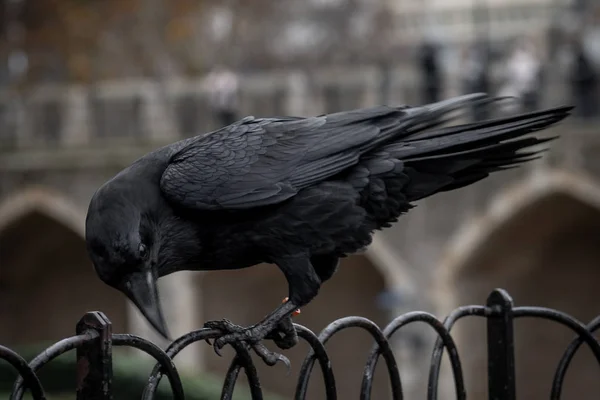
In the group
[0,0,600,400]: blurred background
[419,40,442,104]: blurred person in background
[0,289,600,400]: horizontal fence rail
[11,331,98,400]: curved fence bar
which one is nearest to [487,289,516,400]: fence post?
[0,289,600,400]: horizontal fence rail

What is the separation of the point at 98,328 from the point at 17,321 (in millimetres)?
14357

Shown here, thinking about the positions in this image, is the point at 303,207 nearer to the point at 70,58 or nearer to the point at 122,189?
the point at 122,189

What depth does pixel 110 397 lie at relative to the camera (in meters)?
2.05

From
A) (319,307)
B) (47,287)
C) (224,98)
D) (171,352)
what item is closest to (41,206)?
(47,287)

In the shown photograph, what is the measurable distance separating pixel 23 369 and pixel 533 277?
12455 mm

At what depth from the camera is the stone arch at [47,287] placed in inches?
602

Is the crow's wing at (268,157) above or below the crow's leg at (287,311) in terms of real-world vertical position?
above

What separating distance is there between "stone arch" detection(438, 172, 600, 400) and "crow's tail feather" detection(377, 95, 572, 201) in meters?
10.1

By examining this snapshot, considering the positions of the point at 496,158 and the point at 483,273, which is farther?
the point at 483,273

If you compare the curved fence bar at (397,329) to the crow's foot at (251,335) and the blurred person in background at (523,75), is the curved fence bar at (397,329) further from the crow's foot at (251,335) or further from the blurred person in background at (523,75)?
the blurred person in background at (523,75)

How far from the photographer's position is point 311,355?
7.83ft

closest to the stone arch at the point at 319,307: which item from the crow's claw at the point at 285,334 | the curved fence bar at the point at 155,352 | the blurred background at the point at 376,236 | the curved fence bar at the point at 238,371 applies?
the blurred background at the point at 376,236

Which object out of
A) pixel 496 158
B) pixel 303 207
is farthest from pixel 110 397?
pixel 496 158

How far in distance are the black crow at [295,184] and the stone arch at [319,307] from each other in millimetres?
11442
